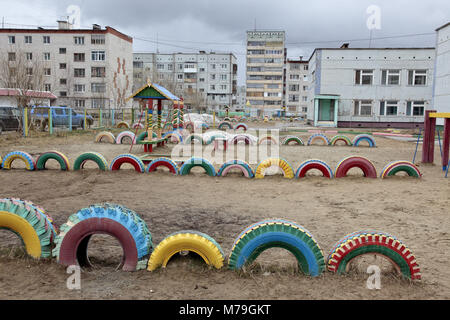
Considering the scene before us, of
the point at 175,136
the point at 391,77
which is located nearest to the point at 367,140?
the point at 175,136

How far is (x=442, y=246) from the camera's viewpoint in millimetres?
5086

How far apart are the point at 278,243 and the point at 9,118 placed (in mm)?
23335

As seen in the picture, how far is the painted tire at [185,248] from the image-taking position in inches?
159

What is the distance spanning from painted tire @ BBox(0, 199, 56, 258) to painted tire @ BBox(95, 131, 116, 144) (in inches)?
623

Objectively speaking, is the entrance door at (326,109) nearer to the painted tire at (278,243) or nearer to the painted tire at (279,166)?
the painted tire at (279,166)

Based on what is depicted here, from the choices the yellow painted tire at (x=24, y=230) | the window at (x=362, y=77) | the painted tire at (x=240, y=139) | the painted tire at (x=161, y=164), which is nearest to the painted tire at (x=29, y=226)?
the yellow painted tire at (x=24, y=230)

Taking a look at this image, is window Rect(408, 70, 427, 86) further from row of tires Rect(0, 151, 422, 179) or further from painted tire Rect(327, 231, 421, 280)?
painted tire Rect(327, 231, 421, 280)

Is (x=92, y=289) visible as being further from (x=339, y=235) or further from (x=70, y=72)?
(x=70, y=72)

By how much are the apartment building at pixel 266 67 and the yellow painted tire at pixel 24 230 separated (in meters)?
92.7

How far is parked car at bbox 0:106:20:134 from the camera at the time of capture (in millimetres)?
22716

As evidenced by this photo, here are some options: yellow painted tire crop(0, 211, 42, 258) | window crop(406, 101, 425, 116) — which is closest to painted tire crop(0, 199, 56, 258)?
yellow painted tire crop(0, 211, 42, 258)

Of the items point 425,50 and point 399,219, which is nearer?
point 399,219
